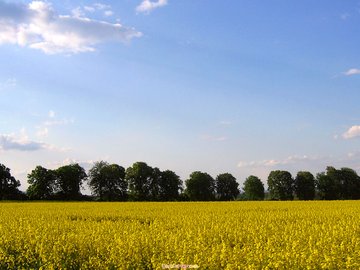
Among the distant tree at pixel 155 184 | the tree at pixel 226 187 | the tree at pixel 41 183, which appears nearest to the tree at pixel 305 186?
the tree at pixel 226 187

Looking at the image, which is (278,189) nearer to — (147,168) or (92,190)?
(147,168)

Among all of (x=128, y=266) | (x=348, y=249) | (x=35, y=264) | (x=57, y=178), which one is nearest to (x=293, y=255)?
(x=348, y=249)

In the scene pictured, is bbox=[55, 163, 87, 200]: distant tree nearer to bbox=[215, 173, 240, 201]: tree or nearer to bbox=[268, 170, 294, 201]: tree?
bbox=[215, 173, 240, 201]: tree

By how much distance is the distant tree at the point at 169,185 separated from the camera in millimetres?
97750

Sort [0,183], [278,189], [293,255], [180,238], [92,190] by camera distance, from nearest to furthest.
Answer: [293,255], [180,238], [0,183], [92,190], [278,189]

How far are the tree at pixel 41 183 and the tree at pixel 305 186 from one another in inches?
2246

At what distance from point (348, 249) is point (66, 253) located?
6814 millimetres

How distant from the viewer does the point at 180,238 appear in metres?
11.6

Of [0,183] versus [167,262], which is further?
[0,183]

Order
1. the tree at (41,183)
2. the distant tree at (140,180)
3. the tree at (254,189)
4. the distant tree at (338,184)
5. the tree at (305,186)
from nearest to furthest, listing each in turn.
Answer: the tree at (41,183)
the distant tree at (140,180)
the distant tree at (338,184)
the tree at (305,186)
the tree at (254,189)

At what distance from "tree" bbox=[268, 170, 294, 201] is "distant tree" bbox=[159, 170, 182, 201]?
910 inches

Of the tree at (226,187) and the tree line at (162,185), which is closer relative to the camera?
the tree line at (162,185)

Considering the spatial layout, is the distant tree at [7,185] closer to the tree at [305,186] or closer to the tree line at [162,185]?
the tree line at [162,185]

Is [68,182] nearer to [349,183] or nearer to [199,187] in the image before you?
[199,187]
